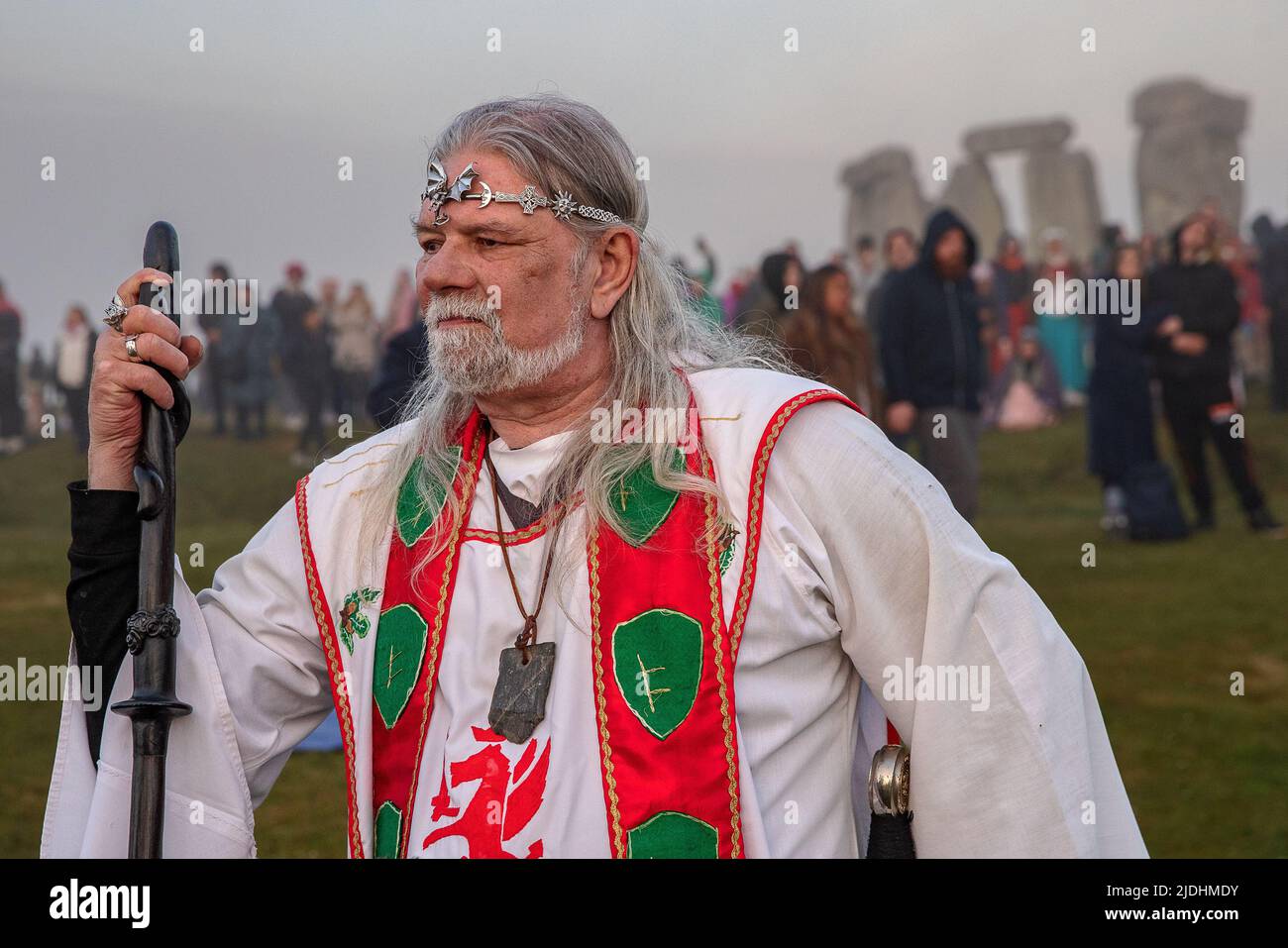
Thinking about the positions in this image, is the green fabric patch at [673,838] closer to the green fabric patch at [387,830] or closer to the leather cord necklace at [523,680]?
the leather cord necklace at [523,680]

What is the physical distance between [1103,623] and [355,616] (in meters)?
6.81

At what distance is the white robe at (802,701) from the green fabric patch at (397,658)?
0.04 metres

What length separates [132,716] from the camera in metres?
2.69

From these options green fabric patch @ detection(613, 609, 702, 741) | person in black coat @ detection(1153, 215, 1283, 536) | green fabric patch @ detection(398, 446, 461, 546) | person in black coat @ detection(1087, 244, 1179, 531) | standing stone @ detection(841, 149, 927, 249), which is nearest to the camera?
green fabric patch @ detection(613, 609, 702, 741)

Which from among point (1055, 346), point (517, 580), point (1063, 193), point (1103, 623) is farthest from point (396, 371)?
point (1063, 193)

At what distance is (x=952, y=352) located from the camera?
8812 millimetres

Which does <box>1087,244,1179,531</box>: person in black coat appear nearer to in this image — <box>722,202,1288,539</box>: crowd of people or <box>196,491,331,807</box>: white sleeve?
<box>722,202,1288,539</box>: crowd of people

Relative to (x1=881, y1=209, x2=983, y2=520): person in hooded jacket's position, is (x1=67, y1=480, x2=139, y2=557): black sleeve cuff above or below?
below

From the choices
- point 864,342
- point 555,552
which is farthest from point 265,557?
point 864,342

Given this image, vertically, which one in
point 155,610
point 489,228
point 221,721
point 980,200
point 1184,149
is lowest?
point 221,721

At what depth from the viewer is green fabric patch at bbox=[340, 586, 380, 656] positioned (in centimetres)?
303

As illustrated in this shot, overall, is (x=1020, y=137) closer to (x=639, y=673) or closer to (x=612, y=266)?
(x=612, y=266)

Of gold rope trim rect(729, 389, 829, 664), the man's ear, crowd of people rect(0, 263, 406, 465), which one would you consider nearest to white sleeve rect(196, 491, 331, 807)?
the man's ear

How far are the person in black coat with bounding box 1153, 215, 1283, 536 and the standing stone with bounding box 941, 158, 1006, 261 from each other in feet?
44.9
